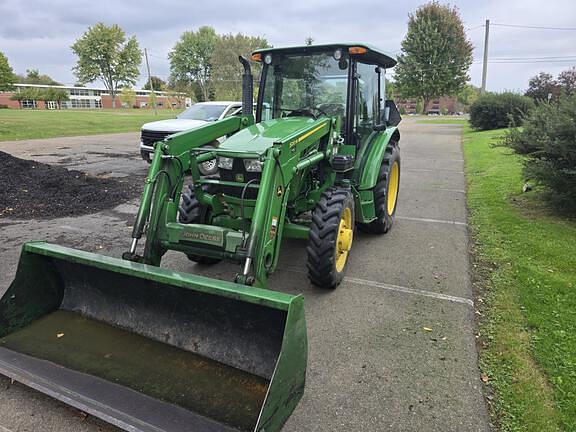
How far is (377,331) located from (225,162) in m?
2.06

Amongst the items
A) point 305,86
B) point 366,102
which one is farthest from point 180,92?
point 305,86

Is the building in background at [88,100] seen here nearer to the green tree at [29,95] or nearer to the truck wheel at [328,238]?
the green tree at [29,95]

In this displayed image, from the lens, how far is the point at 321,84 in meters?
5.16

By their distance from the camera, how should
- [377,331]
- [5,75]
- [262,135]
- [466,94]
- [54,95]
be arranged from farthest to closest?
[54,95], [466,94], [5,75], [262,135], [377,331]

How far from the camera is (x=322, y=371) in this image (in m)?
3.14

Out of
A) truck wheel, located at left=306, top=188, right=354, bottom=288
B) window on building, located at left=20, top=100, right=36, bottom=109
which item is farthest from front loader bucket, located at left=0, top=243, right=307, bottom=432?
window on building, located at left=20, top=100, right=36, bottom=109

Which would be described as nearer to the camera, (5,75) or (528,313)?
(528,313)

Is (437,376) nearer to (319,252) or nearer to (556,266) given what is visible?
(319,252)

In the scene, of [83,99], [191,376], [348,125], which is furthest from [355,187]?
[83,99]

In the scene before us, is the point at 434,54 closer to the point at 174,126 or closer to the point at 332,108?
the point at 174,126

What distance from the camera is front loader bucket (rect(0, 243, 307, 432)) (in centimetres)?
242

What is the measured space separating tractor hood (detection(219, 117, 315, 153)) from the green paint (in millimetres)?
1889

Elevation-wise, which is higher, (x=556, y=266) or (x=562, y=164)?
Result: (x=562, y=164)

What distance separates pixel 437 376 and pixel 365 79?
3.77 meters
